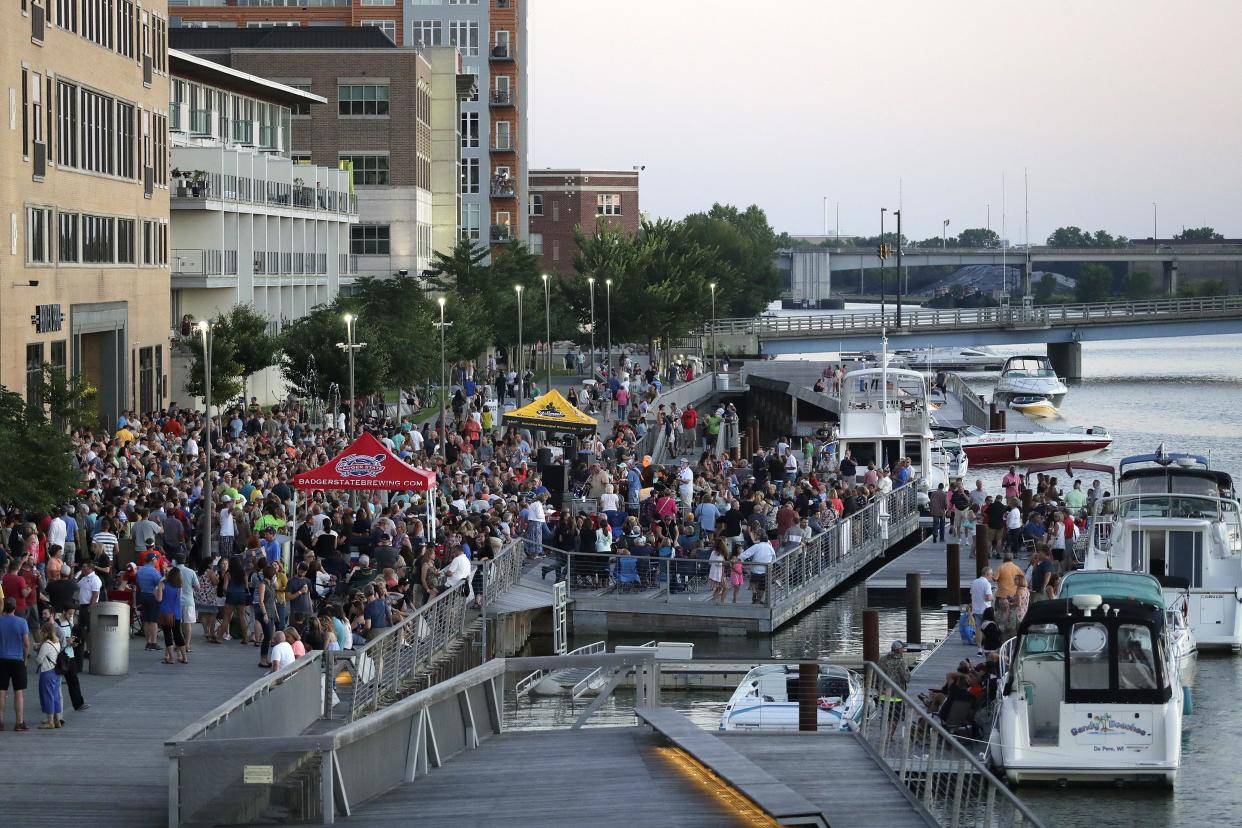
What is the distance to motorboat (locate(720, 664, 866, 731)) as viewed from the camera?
24078 mm

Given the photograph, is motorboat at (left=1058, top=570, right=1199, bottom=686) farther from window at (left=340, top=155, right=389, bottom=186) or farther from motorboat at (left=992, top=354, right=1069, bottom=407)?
window at (left=340, top=155, right=389, bottom=186)

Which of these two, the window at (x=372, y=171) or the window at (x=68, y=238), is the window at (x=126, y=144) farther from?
the window at (x=372, y=171)

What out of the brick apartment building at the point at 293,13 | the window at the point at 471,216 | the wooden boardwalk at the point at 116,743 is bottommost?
the wooden boardwalk at the point at 116,743

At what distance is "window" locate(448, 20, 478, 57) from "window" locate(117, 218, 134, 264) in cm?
7863

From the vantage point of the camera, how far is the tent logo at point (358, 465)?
30438 millimetres

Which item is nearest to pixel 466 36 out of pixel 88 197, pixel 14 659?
pixel 88 197

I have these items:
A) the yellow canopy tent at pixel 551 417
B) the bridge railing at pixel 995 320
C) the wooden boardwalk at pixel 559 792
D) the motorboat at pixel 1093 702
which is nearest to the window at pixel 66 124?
the yellow canopy tent at pixel 551 417

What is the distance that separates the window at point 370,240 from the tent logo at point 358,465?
69.8 metres

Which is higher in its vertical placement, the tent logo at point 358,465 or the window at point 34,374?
the window at point 34,374

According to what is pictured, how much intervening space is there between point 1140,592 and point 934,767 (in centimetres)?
1489

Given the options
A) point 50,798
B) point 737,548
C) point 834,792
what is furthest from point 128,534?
point 834,792

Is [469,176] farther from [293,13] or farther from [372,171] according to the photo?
[372,171]

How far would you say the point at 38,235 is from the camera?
47.6 meters

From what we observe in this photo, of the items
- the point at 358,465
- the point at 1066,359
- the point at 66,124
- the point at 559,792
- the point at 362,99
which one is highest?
the point at 362,99
